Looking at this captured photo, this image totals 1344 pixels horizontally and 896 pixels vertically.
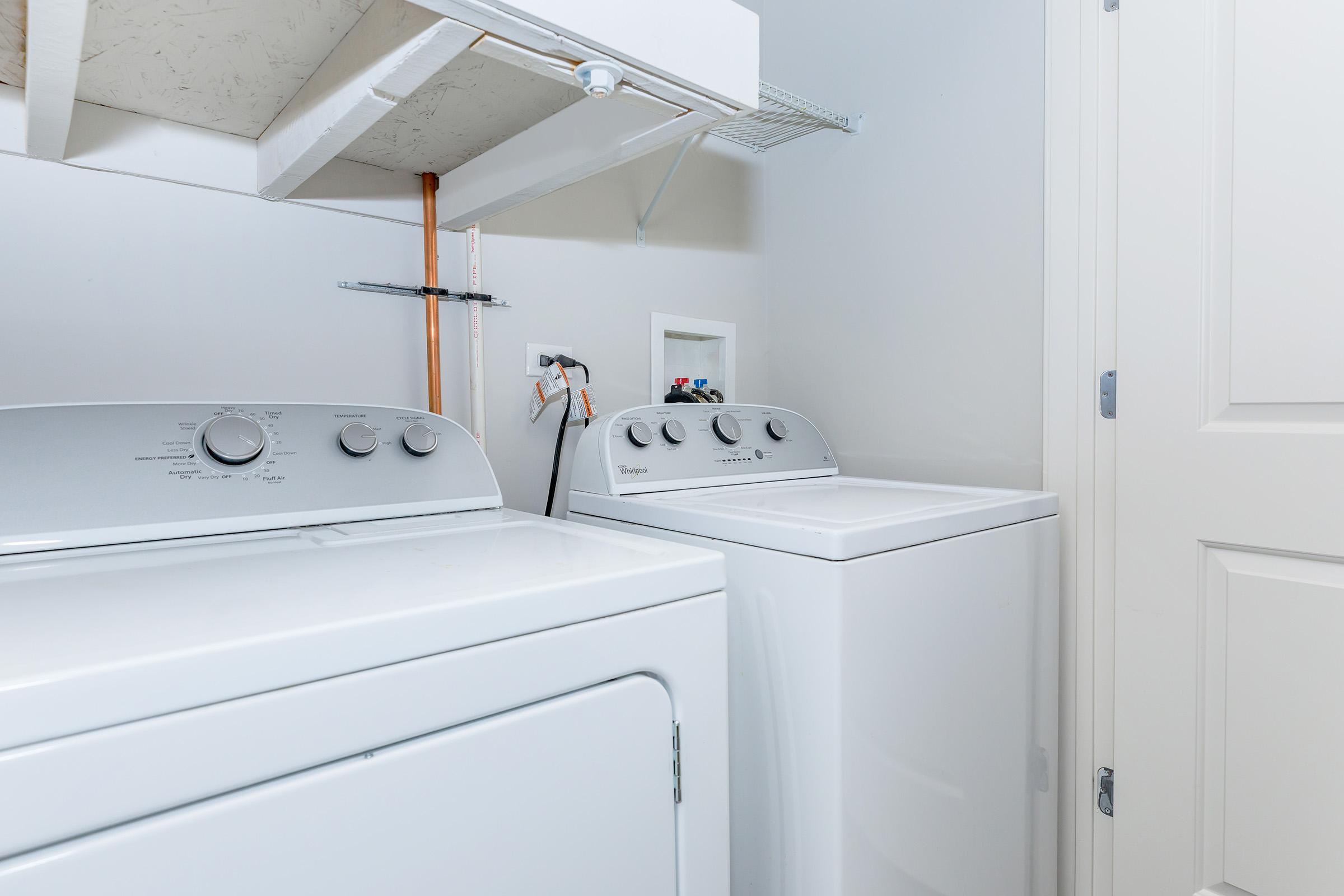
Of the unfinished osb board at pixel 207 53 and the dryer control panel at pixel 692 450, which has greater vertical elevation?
the unfinished osb board at pixel 207 53

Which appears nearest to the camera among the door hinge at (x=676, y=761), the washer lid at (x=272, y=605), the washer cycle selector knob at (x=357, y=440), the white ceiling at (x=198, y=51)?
the washer lid at (x=272, y=605)

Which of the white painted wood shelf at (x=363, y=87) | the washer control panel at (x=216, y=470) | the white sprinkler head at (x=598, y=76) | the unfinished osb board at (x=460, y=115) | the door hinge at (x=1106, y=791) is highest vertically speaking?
the unfinished osb board at (x=460, y=115)

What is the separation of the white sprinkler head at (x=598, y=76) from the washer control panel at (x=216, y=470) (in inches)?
22.8

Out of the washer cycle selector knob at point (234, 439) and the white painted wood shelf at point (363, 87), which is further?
the washer cycle selector knob at point (234, 439)

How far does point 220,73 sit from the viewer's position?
1.03m

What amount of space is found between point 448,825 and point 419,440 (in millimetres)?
656

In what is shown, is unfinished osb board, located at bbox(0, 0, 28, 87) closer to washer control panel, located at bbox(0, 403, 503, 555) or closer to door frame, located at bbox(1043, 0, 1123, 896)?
washer control panel, located at bbox(0, 403, 503, 555)

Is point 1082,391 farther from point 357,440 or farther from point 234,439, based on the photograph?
point 234,439

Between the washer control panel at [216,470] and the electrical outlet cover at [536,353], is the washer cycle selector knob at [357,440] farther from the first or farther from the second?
the electrical outlet cover at [536,353]

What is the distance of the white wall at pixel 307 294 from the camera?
1092 millimetres

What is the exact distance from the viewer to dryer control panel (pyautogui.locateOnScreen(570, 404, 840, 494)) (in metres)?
1.35

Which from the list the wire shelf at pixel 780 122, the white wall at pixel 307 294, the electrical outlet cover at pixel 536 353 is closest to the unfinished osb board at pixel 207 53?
the white wall at pixel 307 294

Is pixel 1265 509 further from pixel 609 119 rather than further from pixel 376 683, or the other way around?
pixel 376 683

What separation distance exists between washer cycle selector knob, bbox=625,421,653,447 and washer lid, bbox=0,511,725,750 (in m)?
0.43
